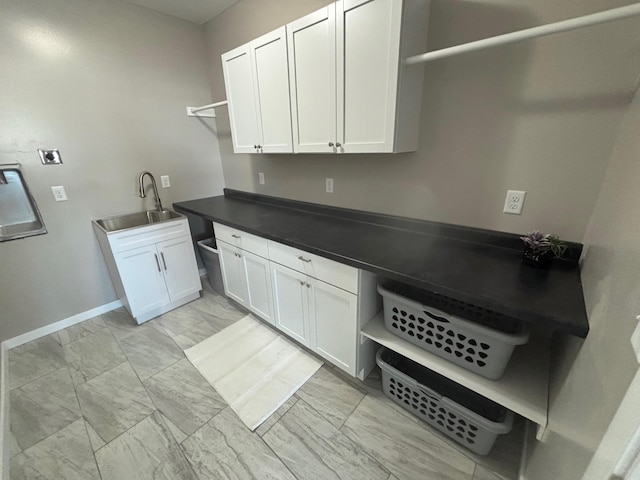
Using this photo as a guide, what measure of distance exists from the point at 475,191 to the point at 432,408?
112 cm

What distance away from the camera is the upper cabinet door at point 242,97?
1799 millimetres

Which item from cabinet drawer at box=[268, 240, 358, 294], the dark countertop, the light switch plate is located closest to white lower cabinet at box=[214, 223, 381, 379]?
cabinet drawer at box=[268, 240, 358, 294]

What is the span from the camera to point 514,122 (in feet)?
3.85

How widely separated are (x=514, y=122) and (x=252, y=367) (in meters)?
2.03

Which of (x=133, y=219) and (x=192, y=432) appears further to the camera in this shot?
(x=133, y=219)

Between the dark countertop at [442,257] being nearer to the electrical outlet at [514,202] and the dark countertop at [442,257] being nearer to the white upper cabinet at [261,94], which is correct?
the electrical outlet at [514,202]

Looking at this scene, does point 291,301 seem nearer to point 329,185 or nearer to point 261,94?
point 329,185

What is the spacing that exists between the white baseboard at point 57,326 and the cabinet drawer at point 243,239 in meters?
1.32

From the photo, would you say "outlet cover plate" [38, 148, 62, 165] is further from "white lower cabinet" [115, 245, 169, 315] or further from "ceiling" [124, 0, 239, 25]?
"ceiling" [124, 0, 239, 25]

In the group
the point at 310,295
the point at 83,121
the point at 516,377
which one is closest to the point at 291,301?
Result: the point at 310,295

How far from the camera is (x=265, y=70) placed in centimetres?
168

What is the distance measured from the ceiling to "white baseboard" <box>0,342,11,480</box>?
9.26ft

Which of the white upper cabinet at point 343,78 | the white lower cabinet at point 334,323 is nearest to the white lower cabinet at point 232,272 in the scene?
the white lower cabinet at point 334,323

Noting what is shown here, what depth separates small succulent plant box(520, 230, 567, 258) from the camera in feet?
3.51
